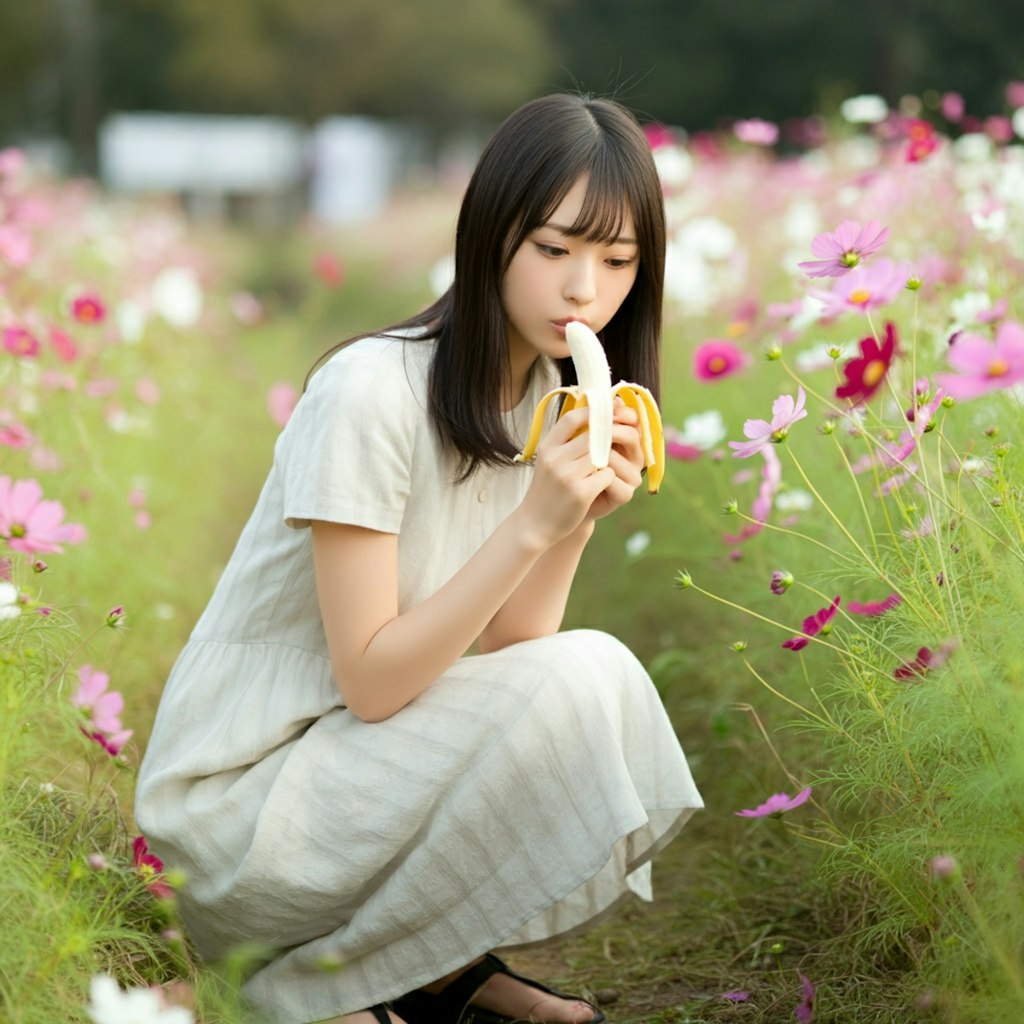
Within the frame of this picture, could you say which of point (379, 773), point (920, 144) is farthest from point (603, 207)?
point (920, 144)

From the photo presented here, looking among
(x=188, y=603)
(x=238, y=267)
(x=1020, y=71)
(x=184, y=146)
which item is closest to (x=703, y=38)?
(x=238, y=267)

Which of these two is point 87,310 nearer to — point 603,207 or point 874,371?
point 603,207

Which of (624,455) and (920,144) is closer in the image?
(624,455)

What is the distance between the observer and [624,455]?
155 centimetres

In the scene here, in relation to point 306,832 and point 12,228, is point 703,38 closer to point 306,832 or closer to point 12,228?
point 12,228

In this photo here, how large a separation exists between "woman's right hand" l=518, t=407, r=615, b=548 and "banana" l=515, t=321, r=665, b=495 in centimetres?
2

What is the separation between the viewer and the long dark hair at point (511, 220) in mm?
1534

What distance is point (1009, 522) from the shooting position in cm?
147

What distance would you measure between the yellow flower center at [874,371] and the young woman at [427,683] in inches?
10.2

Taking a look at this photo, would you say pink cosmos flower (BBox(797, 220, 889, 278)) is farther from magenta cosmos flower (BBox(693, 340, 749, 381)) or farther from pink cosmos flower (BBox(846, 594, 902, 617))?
magenta cosmos flower (BBox(693, 340, 749, 381))

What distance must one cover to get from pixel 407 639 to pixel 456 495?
235mm

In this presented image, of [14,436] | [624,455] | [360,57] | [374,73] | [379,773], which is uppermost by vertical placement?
[624,455]

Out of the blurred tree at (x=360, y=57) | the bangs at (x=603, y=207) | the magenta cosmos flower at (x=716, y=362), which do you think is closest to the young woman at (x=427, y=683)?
the bangs at (x=603, y=207)

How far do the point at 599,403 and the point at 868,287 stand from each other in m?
0.30
